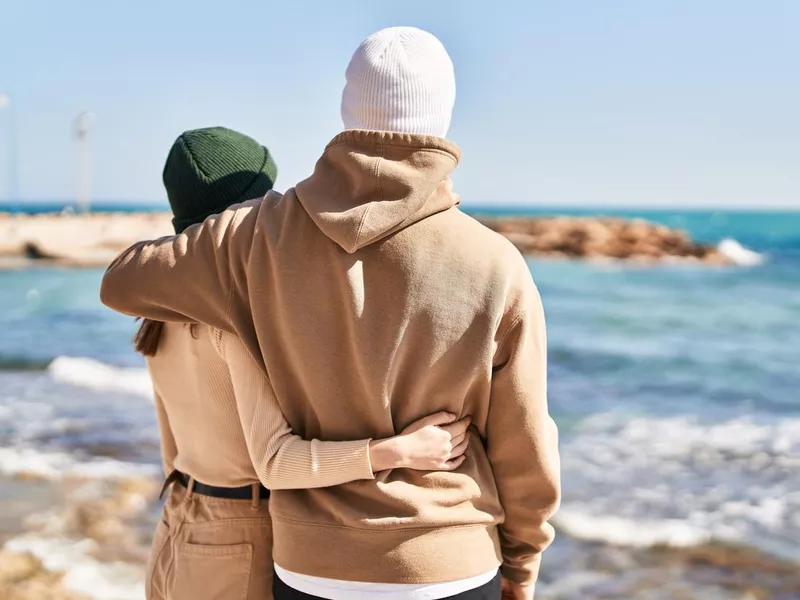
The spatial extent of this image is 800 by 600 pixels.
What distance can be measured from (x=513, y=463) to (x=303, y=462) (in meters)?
0.34

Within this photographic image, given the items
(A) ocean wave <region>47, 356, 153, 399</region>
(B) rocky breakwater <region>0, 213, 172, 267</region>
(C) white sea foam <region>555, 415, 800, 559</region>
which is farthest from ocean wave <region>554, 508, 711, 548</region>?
(B) rocky breakwater <region>0, 213, 172, 267</region>

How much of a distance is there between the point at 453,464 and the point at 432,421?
88 millimetres

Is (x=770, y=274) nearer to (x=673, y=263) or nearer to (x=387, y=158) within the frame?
(x=673, y=263)

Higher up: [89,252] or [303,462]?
[303,462]

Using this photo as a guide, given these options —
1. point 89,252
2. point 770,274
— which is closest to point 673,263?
point 770,274

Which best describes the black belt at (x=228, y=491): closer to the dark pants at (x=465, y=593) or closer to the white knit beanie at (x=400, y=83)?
the dark pants at (x=465, y=593)

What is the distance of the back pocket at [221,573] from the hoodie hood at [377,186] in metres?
0.62

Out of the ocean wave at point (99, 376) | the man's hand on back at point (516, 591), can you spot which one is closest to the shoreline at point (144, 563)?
the man's hand on back at point (516, 591)

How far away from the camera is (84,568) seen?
371cm

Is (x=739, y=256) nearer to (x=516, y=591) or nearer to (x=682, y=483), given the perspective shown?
(x=682, y=483)

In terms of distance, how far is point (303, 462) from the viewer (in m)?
1.31

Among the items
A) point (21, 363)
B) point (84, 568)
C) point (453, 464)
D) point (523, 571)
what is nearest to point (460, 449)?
point (453, 464)

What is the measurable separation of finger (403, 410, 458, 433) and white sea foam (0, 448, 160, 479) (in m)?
4.19

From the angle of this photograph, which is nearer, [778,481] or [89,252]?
[778,481]
